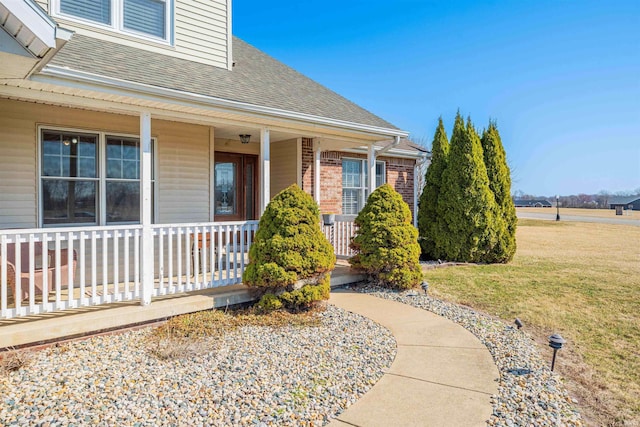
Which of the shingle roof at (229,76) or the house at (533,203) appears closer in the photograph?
the shingle roof at (229,76)

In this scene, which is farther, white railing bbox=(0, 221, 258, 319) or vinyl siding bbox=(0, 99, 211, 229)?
vinyl siding bbox=(0, 99, 211, 229)

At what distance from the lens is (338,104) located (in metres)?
9.37

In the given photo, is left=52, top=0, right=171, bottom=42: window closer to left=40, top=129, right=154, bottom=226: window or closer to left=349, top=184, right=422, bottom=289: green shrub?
left=40, top=129, right=154, bottom=226: window

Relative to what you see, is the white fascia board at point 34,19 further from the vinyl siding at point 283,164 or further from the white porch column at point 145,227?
the vinyl siding at point 283,164

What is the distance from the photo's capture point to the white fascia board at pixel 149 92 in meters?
4.64

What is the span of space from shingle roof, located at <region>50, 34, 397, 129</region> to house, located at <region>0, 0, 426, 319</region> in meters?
0.05

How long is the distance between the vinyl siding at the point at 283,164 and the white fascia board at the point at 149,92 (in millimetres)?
2456

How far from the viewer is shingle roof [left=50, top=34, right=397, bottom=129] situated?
566 centimetres

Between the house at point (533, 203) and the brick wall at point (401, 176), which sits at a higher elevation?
the brick wall at point (401, 176)

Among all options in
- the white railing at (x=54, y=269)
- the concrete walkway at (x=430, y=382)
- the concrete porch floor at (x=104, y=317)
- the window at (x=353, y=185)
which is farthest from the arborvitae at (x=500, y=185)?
the white railing at (x=54, y=269)

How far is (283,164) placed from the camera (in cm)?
1026

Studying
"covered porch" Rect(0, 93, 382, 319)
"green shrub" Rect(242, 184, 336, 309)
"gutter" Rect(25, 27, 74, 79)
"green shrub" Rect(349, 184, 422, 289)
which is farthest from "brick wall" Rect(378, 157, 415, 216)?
"gutter" Rect(25, 27, 74, 79)

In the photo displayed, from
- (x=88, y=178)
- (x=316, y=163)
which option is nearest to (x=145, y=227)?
→ (x=88, y=178)

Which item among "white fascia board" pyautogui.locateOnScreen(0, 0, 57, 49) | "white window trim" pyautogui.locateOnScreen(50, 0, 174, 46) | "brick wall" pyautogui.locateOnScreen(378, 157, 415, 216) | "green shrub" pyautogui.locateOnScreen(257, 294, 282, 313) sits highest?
"white window trim" pyautogui.locateOnScreen(50, 0, 174, 46)
